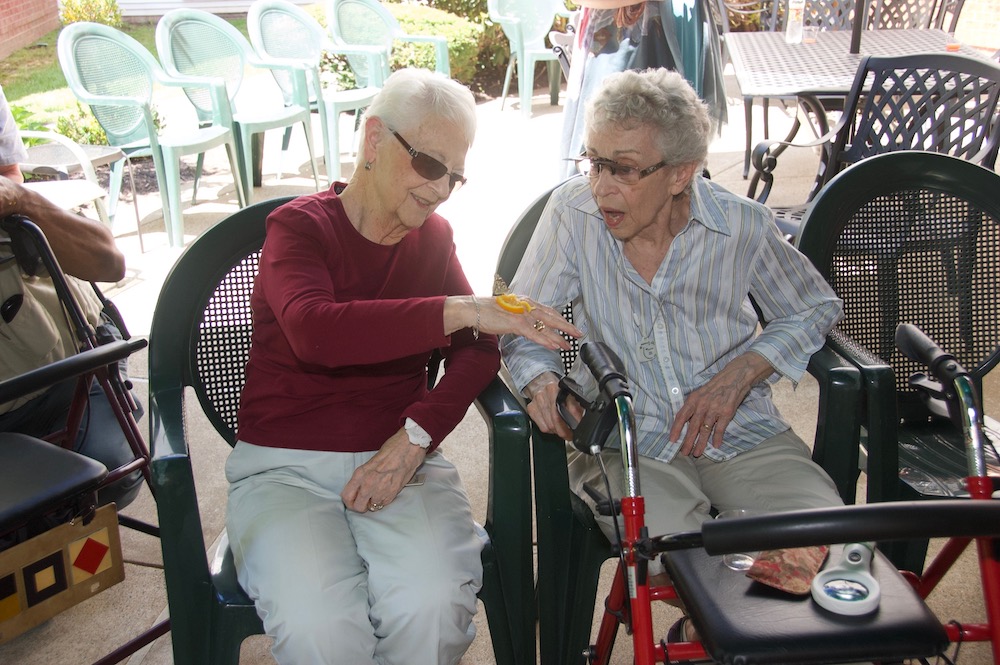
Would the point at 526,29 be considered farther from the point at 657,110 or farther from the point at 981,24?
the point at 657,110

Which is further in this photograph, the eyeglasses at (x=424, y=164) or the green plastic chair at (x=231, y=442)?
the eyeglasses at (x=424, y=164)

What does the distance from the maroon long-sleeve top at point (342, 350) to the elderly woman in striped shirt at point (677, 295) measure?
0.21 m

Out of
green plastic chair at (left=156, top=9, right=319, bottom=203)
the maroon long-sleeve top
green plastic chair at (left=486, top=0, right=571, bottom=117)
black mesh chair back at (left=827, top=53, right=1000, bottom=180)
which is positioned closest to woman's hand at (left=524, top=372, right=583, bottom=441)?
the maroon long-sleeve top

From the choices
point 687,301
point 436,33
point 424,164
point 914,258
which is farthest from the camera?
point 436,33

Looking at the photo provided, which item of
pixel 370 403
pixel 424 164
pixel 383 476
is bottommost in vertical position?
pixel 383 476

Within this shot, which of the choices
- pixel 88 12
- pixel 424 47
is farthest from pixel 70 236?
pixel 88 12

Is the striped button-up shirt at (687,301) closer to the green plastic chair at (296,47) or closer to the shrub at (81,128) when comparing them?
the green plastic chair at (296,47)

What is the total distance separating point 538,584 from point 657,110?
116 centimetres

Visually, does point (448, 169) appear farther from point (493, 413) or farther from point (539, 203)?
point (493, 413)

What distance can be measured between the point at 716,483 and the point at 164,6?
1763 centimetres

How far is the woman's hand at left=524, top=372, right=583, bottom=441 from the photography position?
208 cm

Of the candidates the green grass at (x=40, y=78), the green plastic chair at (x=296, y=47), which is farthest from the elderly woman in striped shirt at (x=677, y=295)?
the green grass at (x=40, y=78)

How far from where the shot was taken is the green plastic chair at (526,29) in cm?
989

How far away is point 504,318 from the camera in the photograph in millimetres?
1974
